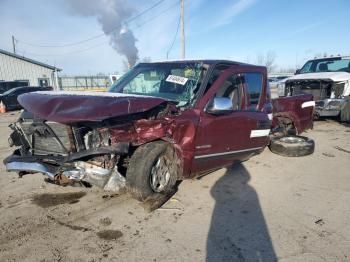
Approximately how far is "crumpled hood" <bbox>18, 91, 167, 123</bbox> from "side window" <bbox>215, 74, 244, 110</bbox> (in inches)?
56.2

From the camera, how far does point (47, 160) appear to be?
11.7 ft

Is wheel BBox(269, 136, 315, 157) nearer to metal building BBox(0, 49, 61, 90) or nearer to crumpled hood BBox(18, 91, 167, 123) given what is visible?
crumpled hood BBox(18, 91, 167, 123)

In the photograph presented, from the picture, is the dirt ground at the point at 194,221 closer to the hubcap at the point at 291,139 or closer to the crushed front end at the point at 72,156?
the crushed front end at the point at 72,156

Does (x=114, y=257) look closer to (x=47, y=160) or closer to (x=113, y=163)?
(x=113, y=163)

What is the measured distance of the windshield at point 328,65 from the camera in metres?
11.3

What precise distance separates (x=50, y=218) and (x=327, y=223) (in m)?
3.29

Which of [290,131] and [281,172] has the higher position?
[290,131]

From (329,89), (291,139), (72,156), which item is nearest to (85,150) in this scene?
(72,156)

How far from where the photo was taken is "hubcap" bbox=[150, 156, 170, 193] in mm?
3648

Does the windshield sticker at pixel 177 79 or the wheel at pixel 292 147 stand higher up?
the windshield sticker at pixel 177 79

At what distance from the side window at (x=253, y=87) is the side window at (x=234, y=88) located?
20cm

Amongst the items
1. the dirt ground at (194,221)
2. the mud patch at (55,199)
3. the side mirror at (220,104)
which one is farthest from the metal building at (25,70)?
the side mirror at (220,104)

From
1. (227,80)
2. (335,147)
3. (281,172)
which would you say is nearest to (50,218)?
(227,80)

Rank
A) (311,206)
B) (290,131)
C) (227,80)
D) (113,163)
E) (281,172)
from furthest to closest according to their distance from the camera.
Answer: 1. (290,131)
2. (281,172)
3. (227,80)
4. (311,206)
5. (113,163)
